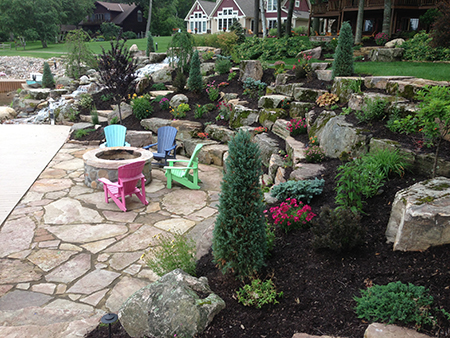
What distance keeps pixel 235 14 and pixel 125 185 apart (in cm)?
3220

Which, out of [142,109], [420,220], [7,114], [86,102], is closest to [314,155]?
[420,220]

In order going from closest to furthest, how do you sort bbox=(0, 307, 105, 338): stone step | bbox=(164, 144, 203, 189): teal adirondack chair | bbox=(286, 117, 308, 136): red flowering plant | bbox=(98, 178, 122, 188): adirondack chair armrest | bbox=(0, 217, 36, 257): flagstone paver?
bbox=(0, 307, 105, 338): stone step → bbox=(0, 217, 36, 257): flagstone paver → bbox=(98, 178, 122, 188): adirondack chair armrest → bbox=(164, 144, 203, 189): teal adirondack chair → bbox=(286, 117, 308, 136): red flowering plant

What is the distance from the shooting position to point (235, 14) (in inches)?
1324

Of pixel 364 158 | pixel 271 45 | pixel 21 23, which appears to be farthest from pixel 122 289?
pixel 21 23

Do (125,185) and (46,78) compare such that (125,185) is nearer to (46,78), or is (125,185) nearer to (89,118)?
(89,118)

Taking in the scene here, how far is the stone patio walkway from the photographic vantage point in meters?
3.29

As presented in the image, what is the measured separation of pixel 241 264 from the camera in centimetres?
299

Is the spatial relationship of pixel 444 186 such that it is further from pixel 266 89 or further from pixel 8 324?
pixel 266 89

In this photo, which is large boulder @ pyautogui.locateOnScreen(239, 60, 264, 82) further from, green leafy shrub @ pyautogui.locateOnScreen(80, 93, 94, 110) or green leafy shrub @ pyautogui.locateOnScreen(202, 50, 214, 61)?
green leafy shrub @ pyautogui.locateOnScreen(80, 93, 94, 110)

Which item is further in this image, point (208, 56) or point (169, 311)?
point (208, 56)

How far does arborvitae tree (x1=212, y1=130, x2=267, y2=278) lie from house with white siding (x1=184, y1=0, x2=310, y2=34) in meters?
31.1

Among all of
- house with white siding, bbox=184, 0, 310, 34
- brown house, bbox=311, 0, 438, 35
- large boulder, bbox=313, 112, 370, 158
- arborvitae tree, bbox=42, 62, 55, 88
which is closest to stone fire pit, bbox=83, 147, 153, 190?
large boulder, bbox=313, 112, 370, 158

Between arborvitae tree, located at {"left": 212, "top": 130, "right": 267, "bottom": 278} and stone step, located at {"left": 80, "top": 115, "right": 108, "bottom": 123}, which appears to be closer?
arborvitae tree, located at {"left": 212, "top": 130, "right": 267, "bottom": 278}

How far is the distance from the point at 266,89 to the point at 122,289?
6.90 metres
